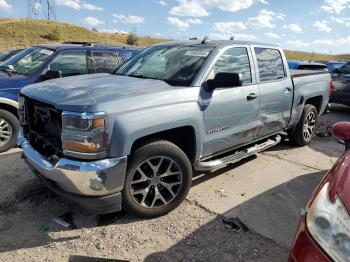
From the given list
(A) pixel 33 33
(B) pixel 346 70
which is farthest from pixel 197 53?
(A) pixel 33 33

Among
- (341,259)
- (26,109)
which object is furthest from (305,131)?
(341,259)

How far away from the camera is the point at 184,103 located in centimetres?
389

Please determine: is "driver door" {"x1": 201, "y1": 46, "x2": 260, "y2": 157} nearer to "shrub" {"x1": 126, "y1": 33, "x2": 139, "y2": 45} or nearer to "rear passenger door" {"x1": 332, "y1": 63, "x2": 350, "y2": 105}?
"rear passenger door" {"x1": 332, "y1": 63, "x2": 350, "y2": 105}

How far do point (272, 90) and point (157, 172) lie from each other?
2316mm

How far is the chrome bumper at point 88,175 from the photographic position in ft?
10.7

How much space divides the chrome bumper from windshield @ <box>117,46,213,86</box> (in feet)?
4.25

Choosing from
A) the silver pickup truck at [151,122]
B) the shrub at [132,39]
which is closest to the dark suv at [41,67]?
the silver pickup truck at [151,122]

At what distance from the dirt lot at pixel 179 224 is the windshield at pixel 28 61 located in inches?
78.7

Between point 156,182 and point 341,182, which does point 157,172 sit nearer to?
point 156,182

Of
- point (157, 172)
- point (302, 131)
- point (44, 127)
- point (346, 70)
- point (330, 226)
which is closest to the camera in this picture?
point (330, 226)

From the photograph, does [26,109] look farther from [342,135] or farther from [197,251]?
[342,135]

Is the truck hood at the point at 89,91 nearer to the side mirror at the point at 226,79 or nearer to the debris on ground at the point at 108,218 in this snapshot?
the side mirror at the point at 226,79

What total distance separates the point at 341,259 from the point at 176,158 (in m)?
2.23

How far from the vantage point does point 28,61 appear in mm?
6785
